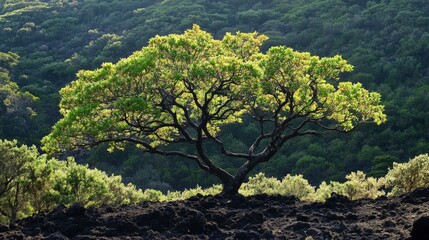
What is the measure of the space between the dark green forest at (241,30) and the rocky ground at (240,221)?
36.7m

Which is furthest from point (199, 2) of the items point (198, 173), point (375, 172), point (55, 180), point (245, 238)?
point (245, 238)

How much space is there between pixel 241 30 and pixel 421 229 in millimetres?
85895

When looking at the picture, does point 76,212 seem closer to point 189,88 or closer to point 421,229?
point 189,88

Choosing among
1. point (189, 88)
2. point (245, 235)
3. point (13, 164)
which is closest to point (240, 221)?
point (245, 235)

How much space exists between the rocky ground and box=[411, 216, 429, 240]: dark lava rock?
1.30 m

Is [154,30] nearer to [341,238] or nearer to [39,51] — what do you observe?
[39,51]

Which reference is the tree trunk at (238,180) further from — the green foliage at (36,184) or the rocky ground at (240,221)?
the green foliage at (36,184)

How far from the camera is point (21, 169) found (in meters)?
21.1

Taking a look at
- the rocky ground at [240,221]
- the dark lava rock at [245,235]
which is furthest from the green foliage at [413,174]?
the dark lava rock at [245,235]

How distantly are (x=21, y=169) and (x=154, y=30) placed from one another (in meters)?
80.6

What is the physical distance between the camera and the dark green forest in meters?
59.8

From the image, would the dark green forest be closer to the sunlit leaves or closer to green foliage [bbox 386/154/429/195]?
green foliage [bbox 386/154/429/195]

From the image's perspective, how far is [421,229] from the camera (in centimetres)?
958

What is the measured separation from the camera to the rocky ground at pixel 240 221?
40.3 ft
